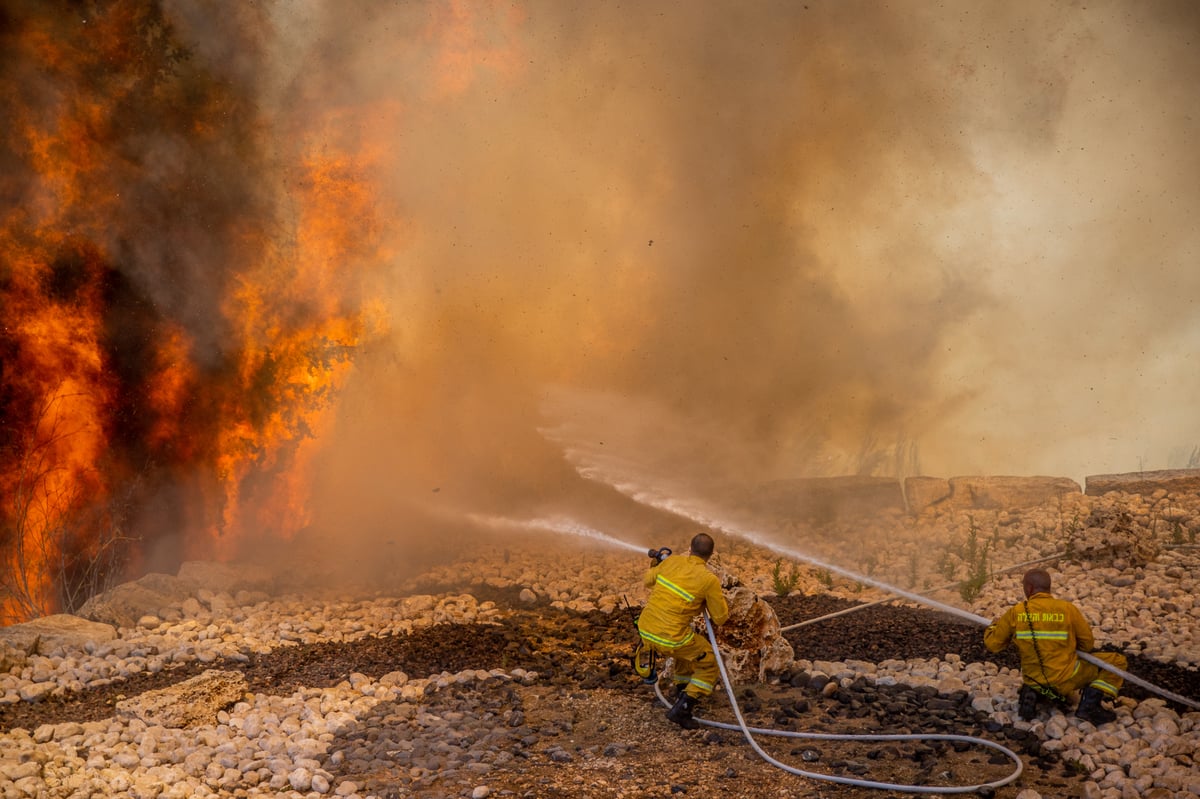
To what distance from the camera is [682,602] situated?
7.11 meters

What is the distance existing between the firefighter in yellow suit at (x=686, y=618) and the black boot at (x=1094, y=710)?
2897 millimetres

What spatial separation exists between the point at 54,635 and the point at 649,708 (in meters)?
6.60

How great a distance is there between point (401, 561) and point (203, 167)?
6972 millimetres

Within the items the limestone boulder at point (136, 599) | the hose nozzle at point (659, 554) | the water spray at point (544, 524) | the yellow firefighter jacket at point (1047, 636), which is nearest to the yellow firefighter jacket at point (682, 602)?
the hose nozzle at point (659, 554)

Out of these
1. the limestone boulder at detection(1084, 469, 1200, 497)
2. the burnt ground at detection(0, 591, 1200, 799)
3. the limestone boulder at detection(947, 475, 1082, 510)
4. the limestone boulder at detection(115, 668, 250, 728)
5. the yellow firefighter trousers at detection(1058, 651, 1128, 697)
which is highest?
the limestone boulder at detection(1084, 469, 1200, 497)

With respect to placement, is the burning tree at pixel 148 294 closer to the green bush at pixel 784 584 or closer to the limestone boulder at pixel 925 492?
the green bush at pixel 784 584

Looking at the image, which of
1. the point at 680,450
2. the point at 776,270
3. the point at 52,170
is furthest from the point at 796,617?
the point at 52,170

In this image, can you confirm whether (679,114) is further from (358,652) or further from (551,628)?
(358,652)

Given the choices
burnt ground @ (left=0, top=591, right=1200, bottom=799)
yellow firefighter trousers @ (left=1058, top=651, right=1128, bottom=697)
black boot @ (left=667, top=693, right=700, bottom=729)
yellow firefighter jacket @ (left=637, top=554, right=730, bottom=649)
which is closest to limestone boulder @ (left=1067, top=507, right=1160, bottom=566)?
burnt ground @ (left=0, top=591, right=1200, bottom=799)

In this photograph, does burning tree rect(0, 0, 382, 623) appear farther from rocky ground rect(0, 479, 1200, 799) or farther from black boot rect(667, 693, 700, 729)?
black boot rect(667, 693, 700, 729)

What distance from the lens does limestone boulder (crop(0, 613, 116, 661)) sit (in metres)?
8.94

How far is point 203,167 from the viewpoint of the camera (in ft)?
43.3

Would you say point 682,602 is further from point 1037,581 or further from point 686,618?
point 1037,581

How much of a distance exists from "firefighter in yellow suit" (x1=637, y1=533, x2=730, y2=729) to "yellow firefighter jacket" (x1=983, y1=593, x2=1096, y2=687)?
2.37 meters
